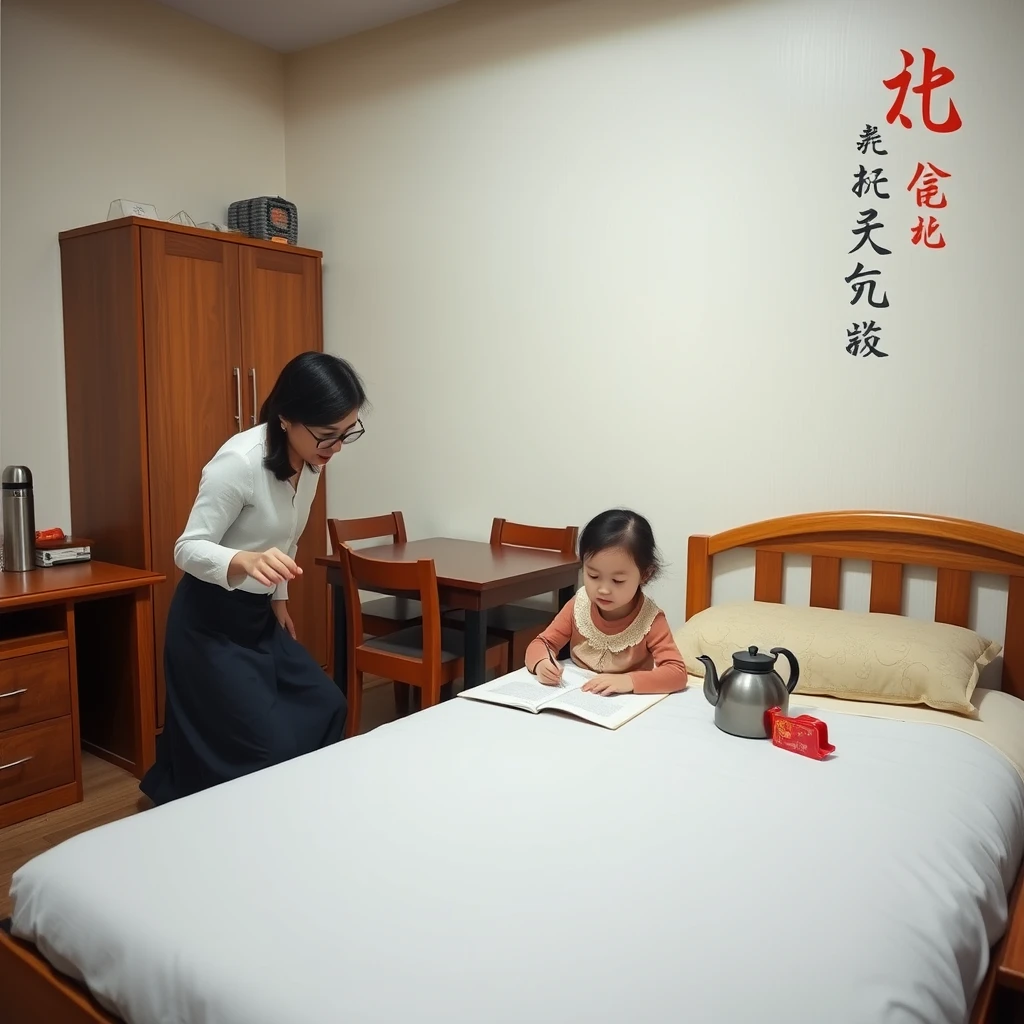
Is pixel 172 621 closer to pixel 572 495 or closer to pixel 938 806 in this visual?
pixel 572 495

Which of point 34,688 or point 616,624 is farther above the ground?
point 616,624

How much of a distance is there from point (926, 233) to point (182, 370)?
244 cm

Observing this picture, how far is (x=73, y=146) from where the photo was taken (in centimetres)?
314

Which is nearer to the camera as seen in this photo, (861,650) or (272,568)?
(272,568)

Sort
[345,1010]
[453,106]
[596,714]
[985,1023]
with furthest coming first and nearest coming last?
[453,106], [596,714], [985,1023], [345,1010]

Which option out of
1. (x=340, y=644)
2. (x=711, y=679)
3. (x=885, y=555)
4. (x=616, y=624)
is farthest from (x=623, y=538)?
(x=340, y=644)

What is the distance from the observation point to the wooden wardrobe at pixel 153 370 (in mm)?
3014

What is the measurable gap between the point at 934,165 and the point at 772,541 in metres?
1.12

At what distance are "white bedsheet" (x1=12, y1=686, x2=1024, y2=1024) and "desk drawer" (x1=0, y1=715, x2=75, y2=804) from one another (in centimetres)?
134

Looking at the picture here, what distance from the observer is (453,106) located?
333 cm

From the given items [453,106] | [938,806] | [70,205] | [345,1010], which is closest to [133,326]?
[70,205]

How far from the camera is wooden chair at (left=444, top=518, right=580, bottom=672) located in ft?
9.52

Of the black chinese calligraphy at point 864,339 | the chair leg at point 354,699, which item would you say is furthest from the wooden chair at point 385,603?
the black chinese calligraphy at point 864,339

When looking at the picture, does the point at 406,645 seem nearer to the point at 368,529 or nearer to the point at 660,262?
the point at 368,529
